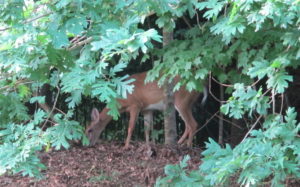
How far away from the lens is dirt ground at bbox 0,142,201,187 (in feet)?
24.0

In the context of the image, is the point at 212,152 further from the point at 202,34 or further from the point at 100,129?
the point at 100,129

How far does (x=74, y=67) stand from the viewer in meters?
4.35

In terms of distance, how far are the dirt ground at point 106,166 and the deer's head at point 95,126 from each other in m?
1.28

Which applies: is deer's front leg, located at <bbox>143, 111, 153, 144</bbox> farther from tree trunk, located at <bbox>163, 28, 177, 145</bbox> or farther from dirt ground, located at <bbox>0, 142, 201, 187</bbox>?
tree trunk, located at <bbox>163, 28, 177, 145</bbox>

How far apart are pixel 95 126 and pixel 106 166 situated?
280 cm

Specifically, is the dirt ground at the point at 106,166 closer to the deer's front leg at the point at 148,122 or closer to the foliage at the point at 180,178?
the deer's front leg at the point at 148,122

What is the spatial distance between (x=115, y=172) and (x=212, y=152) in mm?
2696

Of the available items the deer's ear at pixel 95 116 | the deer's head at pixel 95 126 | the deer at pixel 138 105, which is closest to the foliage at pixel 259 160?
the deer at pixel 138 105

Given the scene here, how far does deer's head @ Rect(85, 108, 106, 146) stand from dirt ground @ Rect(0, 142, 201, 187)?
4.20ft

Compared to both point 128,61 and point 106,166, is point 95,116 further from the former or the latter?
point 128,61

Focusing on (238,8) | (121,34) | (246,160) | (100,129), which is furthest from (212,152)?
(100,129)

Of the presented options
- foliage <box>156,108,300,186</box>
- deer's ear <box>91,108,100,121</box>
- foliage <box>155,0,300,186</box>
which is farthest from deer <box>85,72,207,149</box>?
foliage <box>156,108,300,186</box>

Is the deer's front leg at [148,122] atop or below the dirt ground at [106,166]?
atop

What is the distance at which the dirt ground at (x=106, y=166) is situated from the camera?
733 cm
